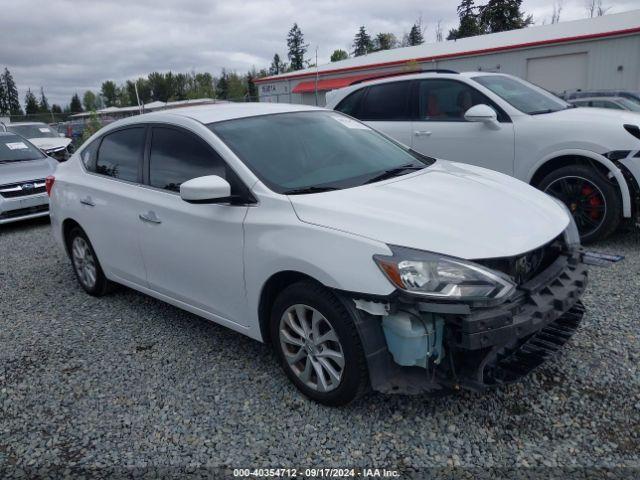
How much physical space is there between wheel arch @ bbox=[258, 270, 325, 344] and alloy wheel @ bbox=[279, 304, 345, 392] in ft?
0.47

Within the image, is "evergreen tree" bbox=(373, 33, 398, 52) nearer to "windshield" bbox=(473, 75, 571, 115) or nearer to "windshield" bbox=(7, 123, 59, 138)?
"windshield" bbox=(7, 123, 59, 138)

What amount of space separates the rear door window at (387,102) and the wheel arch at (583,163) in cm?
179

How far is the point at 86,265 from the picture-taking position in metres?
4.84

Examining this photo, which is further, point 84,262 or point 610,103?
point 610,103

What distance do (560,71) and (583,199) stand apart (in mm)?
22370

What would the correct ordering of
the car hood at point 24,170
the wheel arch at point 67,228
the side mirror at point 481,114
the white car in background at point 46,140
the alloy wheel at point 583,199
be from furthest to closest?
the white car in background at point 46,140
the car hood at point 24,170
the side mirror at point 481,114
the alloy wheel at point 583,199
the wheel arch at point 67,228

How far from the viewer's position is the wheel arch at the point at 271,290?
285 centimetres

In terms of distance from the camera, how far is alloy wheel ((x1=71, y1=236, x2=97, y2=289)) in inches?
187

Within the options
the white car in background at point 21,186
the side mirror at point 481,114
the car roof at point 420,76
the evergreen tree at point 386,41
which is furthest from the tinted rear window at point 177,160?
the evergreen tree at point 386,41

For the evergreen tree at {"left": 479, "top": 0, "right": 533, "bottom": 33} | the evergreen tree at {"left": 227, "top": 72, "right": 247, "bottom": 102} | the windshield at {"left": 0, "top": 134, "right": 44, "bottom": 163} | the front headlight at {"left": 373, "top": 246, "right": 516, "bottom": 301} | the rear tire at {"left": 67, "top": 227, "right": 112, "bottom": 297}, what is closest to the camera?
the front headlight at {"left": 373, "top": 246, "right": 516, "bottom": 301}

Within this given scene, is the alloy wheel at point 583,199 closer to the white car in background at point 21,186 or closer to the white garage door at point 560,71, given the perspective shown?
the white car in background at point 21,186

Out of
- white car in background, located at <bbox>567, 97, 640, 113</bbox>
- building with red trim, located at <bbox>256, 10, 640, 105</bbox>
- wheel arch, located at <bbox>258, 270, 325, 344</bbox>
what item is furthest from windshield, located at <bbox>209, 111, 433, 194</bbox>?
building with red trim, located at <bbox>256, 10, 640, 105</bbox>

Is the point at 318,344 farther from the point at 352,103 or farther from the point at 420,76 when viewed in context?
the point at 352,103

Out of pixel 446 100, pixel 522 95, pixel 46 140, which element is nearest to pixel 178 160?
pixel 446 100
